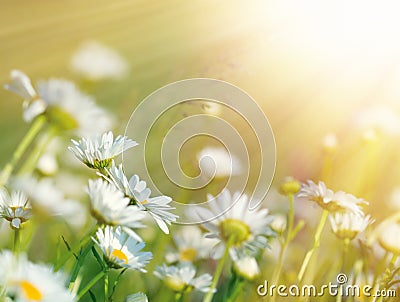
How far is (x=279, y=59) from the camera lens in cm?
A: 127

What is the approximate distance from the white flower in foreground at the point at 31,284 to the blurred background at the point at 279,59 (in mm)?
581

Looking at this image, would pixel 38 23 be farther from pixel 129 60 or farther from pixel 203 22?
pixel 203 22

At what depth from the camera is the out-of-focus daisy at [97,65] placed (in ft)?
3.04

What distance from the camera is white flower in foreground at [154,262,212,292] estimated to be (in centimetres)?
45

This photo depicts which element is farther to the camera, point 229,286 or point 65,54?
point 65,54

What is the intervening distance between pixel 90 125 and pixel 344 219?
0.20m

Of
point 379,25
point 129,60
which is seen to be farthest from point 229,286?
point 129,60

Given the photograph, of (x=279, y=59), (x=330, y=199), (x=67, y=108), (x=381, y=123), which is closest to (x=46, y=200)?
(x=67, y=108)

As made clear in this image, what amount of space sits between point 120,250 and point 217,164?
299 millimetres

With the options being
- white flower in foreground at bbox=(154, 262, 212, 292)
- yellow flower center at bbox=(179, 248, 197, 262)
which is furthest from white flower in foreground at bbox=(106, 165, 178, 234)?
yellow flower center at bbox=(179, 248, 197, 262)

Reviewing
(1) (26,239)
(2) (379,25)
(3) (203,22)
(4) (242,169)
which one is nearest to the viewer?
(1) (26,239)

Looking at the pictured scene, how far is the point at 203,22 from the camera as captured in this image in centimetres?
142

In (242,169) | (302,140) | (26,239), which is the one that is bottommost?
(26,239)

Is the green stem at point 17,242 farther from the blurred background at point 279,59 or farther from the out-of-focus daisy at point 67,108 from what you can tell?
the blurred background at point 279,59
